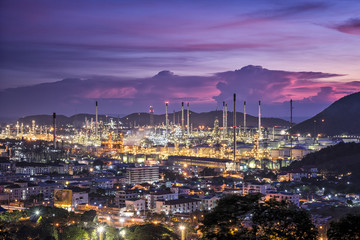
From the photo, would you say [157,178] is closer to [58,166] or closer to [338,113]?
[58,166]

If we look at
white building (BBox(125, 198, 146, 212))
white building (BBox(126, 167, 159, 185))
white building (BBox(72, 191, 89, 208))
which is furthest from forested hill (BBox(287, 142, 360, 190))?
white building (BBox(72, 191, 89, 208))

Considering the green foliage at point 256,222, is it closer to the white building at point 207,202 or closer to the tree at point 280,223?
the tree at point 280,223

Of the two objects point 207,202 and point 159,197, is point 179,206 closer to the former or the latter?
point 207,202

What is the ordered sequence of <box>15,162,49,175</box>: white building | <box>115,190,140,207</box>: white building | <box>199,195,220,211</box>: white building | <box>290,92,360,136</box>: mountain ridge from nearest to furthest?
<box>199,195,220,211</box>: white building < <box>115,190,140,207</box>: white building < <box>15,162,49,175</box>: white building < <box>290,92,360,136</box>: mountain ridge

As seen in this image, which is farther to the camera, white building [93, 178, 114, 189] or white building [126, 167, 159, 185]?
white building [126, 167, 159, 185]

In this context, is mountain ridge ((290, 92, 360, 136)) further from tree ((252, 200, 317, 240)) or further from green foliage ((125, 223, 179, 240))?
tree ((252, 200, 317, 240))

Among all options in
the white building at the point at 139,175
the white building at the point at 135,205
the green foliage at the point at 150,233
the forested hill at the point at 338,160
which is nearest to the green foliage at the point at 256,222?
the green foliage at the point at 150,233
